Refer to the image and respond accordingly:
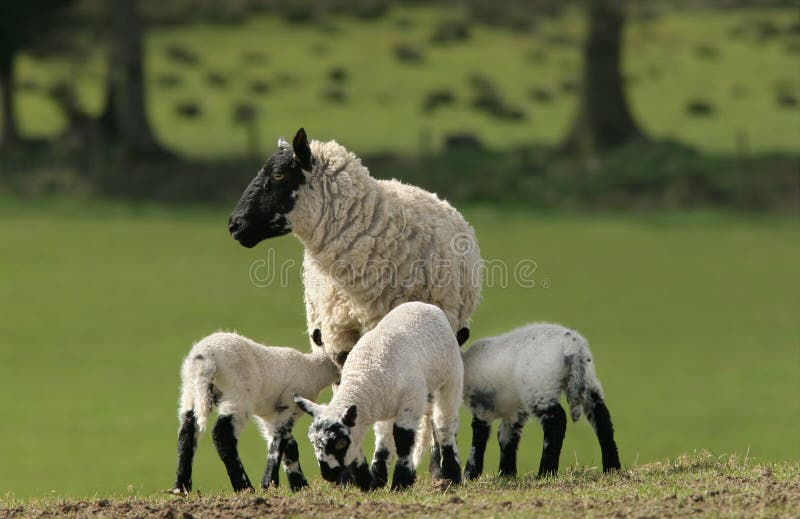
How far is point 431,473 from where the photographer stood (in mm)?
10586

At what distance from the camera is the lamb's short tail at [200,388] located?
9727mm

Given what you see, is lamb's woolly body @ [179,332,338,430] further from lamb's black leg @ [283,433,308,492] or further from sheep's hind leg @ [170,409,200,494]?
lamb's black leg @ [283,433,308,492]

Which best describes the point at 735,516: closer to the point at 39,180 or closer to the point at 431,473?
the point at 431,473

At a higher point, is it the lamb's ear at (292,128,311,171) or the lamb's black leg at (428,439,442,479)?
the lamb's ear at (292,128,311,171)

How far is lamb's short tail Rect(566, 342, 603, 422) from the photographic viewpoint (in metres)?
10.3

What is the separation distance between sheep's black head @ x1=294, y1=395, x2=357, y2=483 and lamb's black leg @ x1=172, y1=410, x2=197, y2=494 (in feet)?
3.65

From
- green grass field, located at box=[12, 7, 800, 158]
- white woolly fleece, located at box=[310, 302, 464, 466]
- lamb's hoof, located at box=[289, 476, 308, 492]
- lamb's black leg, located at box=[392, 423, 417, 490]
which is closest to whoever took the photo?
white woolly fleece, located at box=[310, 302, 464, 466]

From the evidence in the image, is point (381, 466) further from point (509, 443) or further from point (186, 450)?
point (186, 450)

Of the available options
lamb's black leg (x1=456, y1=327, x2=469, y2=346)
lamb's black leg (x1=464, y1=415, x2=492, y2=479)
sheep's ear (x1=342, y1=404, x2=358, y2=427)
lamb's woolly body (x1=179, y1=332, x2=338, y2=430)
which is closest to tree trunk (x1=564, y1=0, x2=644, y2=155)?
lamb's black leg (x1=456, y1=327, x2=469, y2=346)

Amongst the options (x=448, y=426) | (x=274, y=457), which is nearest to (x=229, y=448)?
(x=274, y=457)

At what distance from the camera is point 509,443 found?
10695 mm

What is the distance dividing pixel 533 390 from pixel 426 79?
115 feet

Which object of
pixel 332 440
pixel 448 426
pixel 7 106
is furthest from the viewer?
pixel 7 106

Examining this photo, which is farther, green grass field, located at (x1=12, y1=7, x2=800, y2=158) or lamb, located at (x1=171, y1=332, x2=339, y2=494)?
green grass field, located at (x1=12, y1=7, x2=800, y2=158)
